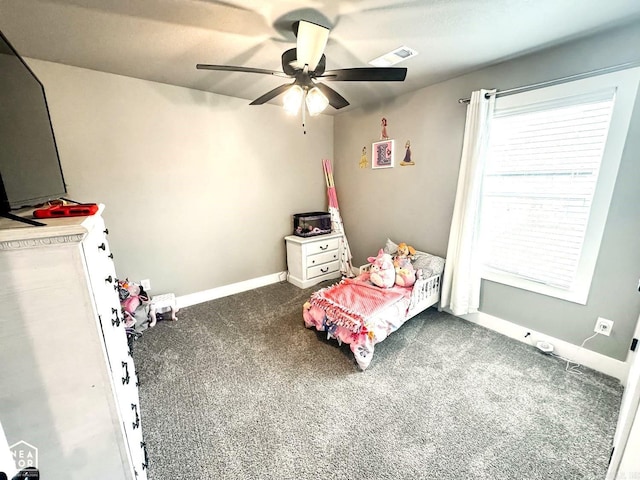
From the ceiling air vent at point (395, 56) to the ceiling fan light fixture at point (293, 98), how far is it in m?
0.78

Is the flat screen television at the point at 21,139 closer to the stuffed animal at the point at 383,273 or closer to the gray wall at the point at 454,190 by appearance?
the stuffed animal at the point at 383,273

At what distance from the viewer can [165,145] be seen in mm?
2584

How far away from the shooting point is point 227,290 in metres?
3.20

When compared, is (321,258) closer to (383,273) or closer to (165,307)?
(383,273)

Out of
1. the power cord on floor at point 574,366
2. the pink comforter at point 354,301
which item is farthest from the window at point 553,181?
the pink comforter at point 354,301

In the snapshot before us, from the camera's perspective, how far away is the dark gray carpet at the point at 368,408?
4.30 ft

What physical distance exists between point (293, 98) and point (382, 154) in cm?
168

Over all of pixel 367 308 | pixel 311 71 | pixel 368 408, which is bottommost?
pixel 368 408

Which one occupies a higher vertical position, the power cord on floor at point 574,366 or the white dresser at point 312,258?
the white dresser at point 312,258

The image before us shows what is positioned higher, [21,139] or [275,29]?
[275,29]

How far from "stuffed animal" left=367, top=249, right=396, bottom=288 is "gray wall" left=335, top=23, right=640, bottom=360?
698 millimetres

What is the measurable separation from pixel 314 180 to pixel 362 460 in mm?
3171

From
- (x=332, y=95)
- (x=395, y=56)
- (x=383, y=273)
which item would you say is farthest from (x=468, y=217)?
(x=332, y=95)

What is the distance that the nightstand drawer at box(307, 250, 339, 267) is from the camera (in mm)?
3424
